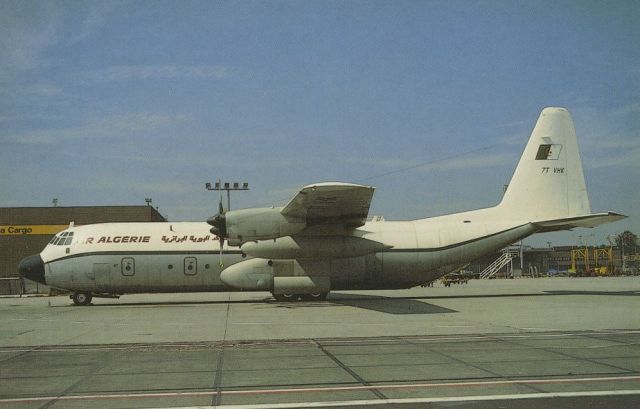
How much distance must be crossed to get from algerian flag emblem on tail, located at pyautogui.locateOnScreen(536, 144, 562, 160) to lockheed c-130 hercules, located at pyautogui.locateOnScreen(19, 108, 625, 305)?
0.17 feet

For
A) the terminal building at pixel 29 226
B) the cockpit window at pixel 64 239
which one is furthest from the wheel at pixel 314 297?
the terminal building at pixel 29 226

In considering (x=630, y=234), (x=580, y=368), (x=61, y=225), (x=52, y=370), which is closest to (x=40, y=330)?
(x=52, y=370)

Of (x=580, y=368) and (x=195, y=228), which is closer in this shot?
(x=580, y=368)

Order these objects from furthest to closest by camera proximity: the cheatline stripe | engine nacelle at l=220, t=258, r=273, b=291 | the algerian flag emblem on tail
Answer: the algerian flag emblem on tail
engine nacelle at l=220, t=258, r=273, b=291
the cheatline stripe

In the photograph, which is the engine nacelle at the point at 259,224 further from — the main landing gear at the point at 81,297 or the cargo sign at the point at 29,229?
the cargo sign at the point at 29,229

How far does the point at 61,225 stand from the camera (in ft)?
193

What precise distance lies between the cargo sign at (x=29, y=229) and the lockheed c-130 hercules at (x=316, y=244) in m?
34.4

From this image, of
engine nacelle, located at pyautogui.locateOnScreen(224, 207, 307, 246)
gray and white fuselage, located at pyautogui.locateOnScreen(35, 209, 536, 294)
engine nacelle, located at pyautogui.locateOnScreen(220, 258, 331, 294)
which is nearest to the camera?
engine nacelle, located at pyautogui.locateOnScreen(224, 207, 307, 246)

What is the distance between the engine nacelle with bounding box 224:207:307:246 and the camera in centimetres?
2284

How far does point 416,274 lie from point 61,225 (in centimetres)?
4481

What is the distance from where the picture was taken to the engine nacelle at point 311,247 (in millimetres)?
24438

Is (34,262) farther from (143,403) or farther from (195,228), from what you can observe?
(143,403)

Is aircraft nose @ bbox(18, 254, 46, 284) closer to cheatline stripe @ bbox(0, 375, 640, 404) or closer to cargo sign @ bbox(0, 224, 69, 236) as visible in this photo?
cheatline stripe @ bbox(0, 375, 640, 404)

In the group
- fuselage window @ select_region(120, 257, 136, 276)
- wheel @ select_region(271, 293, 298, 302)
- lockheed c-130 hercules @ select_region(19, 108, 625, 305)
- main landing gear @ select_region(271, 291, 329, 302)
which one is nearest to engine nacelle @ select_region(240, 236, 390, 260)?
lockheed c-130 hercules @ select_region(19, 108, 625, 305)
